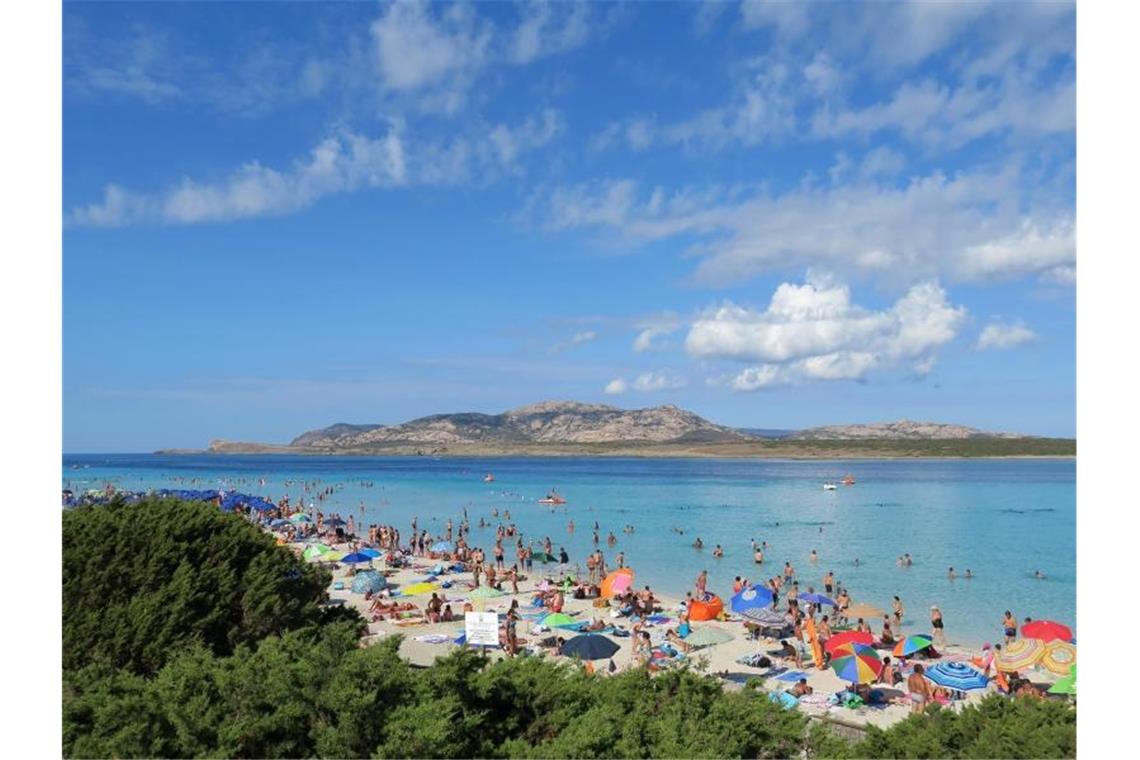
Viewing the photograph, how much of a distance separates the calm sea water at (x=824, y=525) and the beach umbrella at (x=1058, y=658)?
7109 mm

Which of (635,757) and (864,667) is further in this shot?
(864,667)

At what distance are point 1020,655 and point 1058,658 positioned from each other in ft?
2.40

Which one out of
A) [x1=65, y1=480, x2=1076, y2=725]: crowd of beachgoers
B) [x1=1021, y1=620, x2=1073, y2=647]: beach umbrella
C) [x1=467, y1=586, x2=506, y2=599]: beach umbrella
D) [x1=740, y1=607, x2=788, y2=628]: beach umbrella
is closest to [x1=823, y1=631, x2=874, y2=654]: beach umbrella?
[x1=65, y1=480, x2=1076, y2=725]: crowd of beachgoers

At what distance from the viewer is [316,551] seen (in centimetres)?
3772

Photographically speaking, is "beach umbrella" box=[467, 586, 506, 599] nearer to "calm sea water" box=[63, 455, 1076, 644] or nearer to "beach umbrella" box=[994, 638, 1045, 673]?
"calm sea water" box=[63, 455, 1076, 644]

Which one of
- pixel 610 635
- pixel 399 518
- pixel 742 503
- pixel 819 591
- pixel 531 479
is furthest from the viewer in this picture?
pixel 531 479

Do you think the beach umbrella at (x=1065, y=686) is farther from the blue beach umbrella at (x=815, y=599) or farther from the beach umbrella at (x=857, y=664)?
the blue beach umbrella at (x=815, y=599)

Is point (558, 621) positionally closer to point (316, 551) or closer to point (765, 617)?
point (765, 617)

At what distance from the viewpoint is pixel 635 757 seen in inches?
321

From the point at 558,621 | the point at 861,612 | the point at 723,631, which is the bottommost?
the point at 861,612

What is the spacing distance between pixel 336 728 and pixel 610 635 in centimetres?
1608

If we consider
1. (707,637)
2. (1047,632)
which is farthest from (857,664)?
(707,637)

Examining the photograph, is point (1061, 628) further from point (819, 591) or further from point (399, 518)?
point (399, 518)
